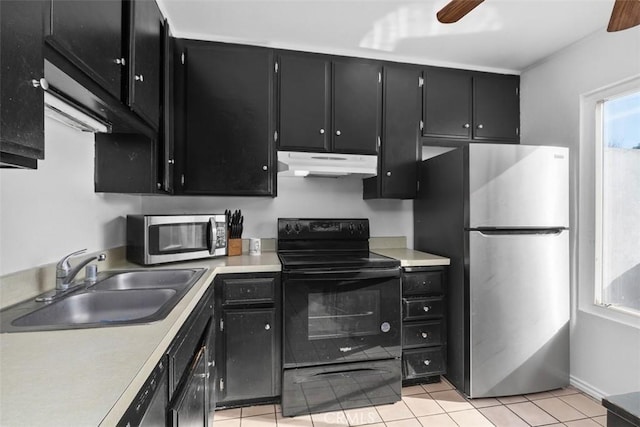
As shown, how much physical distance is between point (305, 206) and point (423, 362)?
1.47 m

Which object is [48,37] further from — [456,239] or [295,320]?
[456,239]

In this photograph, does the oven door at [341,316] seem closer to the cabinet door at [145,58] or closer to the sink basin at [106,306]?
the sink basin at [106,306]

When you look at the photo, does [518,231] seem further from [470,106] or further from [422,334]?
[470,106]

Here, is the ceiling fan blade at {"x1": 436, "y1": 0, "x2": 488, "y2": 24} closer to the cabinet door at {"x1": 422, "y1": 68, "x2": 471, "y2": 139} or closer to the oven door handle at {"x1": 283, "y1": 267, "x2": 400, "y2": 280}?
the cabinet door at {"x1": 422, "y1": 68, "x2": 471, "y2": 139}

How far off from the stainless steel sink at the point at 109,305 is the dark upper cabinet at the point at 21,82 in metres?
0.58

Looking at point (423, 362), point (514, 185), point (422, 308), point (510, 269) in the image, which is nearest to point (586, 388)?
point (510, 269)

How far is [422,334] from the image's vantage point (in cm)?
235

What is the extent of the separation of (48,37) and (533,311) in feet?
9.18

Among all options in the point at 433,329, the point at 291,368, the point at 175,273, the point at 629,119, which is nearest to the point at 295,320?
the point at 291,368

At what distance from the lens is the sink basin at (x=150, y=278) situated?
1686 mm

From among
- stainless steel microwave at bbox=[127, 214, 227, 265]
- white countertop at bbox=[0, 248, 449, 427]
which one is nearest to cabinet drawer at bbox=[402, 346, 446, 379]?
stainless steel microwave at bbox=[127, 214, 227, 265]

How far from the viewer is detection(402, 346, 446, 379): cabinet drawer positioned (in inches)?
91.2

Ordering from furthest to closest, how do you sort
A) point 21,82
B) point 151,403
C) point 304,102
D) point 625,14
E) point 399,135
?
point 399,135 → point 304,102 → point 625,14 → point 151,403 → point 21,82

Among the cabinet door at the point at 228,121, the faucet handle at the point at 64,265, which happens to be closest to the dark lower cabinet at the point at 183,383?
the faucet handle at the point at 64,265
